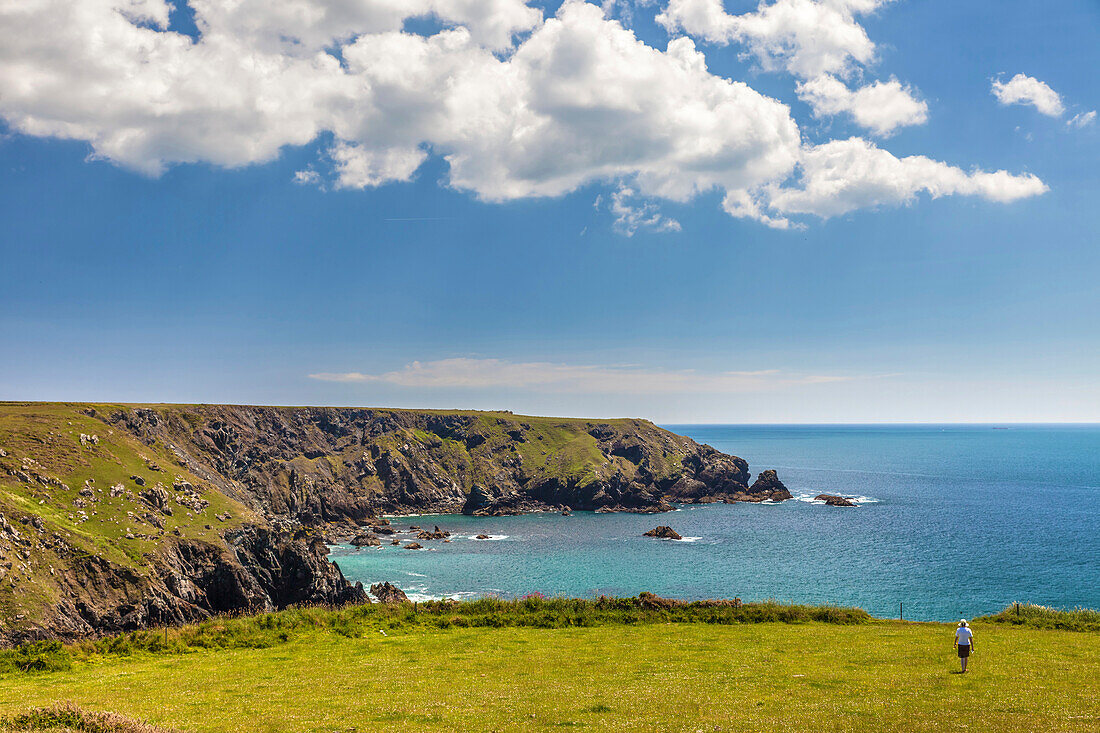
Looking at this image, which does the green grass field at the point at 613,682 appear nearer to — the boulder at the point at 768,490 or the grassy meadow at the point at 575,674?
the grassy meadow at the point at 575,674

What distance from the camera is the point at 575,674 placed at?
2672 centimetres

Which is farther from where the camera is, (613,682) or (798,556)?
(798,556)

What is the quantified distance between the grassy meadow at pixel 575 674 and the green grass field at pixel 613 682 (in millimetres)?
117

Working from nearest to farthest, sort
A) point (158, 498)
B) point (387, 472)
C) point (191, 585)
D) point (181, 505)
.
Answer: point (191, 585), point (158, 498), point (181, 505), point (387, 472)

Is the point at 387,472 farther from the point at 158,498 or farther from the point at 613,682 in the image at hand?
the point at 613,682

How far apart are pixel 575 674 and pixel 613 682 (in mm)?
2611

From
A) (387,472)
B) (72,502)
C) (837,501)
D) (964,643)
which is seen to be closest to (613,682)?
(964,643)

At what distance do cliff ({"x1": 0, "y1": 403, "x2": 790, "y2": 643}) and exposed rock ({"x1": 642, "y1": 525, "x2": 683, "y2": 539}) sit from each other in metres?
38.9

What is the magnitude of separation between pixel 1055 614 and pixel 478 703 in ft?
138

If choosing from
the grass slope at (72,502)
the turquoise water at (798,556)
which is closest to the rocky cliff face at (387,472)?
the turquoise water at (798,556)

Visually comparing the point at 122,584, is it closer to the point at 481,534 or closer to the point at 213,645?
the point at 213,645

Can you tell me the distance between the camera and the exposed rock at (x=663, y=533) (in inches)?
4958

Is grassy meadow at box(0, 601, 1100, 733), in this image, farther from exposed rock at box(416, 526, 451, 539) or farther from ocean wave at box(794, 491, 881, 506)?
ocean wave at box(794, 491, 881, 506)

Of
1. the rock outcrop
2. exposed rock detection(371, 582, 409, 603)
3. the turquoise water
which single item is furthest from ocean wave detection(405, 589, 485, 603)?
the rock outcrop
